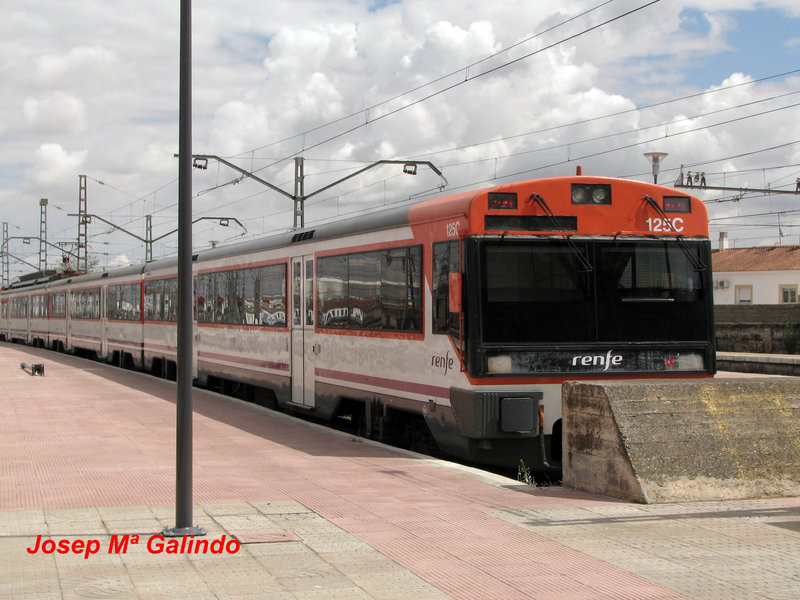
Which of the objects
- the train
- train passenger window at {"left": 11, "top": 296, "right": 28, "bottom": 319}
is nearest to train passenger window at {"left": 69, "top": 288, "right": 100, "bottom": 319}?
train passenger window at {"left": 11, "top": 296, "right": 28, "bottom": 319}

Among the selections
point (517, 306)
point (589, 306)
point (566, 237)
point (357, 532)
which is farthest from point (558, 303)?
point (357, 532)

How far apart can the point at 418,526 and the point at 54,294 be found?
123ft

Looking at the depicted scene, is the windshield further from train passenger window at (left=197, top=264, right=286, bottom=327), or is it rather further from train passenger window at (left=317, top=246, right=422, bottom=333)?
train passenger window at (left=197, top=264, right=286, bottom=327)

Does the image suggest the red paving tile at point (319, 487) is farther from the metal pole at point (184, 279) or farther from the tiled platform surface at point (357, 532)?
the metal pole at point (184, 279)

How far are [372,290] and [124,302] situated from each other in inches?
732

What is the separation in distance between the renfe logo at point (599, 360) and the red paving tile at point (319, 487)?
1801mm

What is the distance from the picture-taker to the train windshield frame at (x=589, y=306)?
10234 mm

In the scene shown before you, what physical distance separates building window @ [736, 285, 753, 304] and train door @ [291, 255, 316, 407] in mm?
61180

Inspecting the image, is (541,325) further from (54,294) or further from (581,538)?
(54,294)

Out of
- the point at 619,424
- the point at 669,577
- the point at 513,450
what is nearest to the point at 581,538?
the point at 669,577

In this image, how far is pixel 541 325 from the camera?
34.1 feet

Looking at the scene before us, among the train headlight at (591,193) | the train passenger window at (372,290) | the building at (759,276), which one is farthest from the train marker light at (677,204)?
the building at (759,276)

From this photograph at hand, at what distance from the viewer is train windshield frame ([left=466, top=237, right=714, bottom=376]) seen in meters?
10.2

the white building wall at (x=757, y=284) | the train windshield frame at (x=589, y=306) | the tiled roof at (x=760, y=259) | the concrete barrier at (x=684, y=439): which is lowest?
the concrete barrier at (x=684, y=439)
